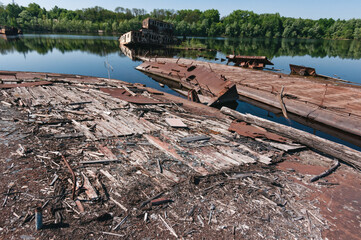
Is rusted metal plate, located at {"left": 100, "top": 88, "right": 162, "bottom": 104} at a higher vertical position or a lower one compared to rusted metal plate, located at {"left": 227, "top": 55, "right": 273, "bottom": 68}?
lower

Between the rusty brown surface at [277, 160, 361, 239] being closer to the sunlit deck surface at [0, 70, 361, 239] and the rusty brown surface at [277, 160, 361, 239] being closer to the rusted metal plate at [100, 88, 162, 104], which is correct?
the sunlit deck surface at [0, 70, 361, 239]

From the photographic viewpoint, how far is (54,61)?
126 feet

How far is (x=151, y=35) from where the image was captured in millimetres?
69500

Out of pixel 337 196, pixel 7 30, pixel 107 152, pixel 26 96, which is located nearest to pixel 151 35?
pixel 26 96

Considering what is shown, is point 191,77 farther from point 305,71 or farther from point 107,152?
point 305,71

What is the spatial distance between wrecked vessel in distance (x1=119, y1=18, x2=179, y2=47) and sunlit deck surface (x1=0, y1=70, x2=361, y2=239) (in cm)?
6058

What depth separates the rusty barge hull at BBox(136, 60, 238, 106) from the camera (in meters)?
16.3

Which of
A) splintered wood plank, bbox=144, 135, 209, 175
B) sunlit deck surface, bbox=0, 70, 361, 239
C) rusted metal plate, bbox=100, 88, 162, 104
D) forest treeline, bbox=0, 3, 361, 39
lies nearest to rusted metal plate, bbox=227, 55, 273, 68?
rusted metal plate, bbox=100, 88, 162, 104

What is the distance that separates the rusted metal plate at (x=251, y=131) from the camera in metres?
8.90

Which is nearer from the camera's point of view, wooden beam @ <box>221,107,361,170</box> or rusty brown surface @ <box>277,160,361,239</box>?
rusty brown surface @ <box>277,160,361,239</box>

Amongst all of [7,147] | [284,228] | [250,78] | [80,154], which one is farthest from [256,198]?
[250,78]

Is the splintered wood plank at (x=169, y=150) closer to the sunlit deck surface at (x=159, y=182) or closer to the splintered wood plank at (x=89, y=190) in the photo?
the sunlit deck surface at (x=159, y=182)

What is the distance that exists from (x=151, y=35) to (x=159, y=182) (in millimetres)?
72124

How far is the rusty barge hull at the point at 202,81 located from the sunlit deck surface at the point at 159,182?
7.36 m
